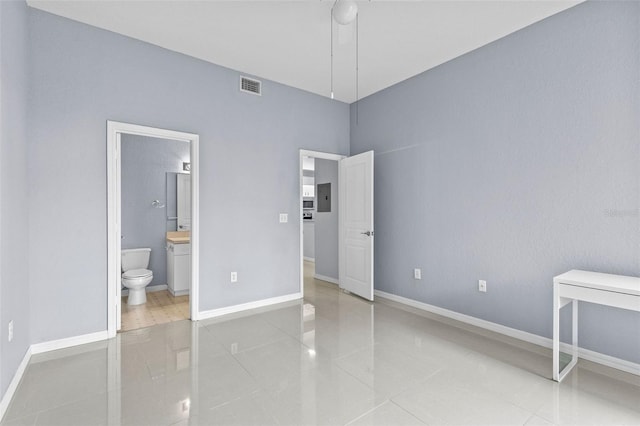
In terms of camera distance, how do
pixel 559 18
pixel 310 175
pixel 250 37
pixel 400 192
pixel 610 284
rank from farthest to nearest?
1. pixel 310 175
2. pixel 400 192
3. pixel 250 37
4. pixel 559 18
5. pixel 610 284

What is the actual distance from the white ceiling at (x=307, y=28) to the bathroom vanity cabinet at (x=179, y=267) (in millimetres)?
2532

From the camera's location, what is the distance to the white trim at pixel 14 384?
184 cm

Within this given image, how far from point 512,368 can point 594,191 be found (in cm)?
155

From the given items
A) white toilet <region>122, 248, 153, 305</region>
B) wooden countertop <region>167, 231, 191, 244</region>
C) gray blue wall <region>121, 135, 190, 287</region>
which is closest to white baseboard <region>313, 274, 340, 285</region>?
wooden countertop <region>167, 231, 191, 244</region>

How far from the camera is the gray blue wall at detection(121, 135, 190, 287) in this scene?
15.1 feet

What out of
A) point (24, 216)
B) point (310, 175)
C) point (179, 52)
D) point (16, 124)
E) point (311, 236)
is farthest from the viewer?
point (310, 175)

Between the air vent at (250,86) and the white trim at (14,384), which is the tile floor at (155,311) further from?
the air vent at (250,86)

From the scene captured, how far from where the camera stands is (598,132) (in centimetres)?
245

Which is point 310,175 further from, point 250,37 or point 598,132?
point 598,132

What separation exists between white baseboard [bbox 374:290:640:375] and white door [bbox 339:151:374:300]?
1.37 ft

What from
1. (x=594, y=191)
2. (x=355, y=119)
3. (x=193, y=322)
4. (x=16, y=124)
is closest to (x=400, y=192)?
(x=355, y=119)

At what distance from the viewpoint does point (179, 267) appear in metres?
4.42

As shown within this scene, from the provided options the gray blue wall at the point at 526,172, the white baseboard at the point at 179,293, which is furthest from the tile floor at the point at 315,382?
the white baseboard at the point at 179,293

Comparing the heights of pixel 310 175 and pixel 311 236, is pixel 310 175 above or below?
above
